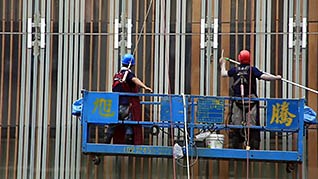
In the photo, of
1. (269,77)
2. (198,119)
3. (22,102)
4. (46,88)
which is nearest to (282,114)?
(269,77)

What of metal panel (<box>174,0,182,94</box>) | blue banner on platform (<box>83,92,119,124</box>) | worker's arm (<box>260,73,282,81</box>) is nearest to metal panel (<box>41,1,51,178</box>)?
blue banner on platform (<box>83,92,119,124</box>)

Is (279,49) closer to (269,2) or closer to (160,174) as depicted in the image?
(269,2)

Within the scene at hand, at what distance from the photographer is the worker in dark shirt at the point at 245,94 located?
51.2 feet

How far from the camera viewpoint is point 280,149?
54.7 feet

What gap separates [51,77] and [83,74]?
0.62m

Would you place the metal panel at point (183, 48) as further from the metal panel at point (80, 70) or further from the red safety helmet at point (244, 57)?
the metal panel at point (80, 70)

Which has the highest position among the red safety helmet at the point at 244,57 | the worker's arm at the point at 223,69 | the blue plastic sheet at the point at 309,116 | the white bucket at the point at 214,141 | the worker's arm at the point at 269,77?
the red safety helmet at the point at 244,57

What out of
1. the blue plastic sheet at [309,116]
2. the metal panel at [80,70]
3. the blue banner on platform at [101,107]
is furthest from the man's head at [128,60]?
the blue plastic sheet at [309,116]

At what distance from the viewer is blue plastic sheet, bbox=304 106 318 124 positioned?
1573 centimetres

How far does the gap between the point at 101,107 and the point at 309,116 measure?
3656 millimetres

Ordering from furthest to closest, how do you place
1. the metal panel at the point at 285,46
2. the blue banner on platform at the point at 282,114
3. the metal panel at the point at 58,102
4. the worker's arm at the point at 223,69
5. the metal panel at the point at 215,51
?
the metal panel at the point at 58,102, the metal panel at the point at 215,51, the metal panel at the point at 285,46, the worker's arm at the point at 223,69, the blue banner on platform at the point at 282,114

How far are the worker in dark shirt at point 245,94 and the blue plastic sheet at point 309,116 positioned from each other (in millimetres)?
828

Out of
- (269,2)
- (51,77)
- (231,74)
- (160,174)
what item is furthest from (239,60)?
(51,77)

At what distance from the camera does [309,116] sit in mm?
15812
